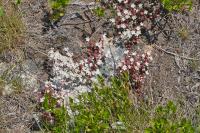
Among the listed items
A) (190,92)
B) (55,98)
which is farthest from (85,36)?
(190,92)

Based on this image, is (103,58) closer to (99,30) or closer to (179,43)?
(99,30)

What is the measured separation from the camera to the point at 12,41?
5566mm

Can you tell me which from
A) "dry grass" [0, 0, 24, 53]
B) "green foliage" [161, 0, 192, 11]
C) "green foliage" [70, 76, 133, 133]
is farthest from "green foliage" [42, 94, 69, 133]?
"green foliage" [161, 0, 192, 11]

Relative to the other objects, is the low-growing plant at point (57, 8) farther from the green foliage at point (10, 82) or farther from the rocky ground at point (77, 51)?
the green foliage at point (10, 82)

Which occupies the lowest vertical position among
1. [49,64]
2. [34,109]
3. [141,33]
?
[34,109]

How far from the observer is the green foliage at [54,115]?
16.1ft

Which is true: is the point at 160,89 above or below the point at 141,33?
below

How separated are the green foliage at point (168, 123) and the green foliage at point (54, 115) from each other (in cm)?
90

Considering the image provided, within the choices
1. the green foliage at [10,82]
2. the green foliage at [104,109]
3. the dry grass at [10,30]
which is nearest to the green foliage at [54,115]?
the green foliage at [104,109]

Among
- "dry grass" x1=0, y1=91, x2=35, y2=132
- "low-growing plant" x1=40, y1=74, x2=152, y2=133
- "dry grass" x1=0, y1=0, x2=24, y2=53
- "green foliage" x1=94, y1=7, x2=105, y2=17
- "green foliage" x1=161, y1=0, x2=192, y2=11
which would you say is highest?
"green foliage" x1=161, y1=0, x2=192, y2=11

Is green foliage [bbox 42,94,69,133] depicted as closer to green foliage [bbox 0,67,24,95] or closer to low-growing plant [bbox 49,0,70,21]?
green foliage [bbox 0,67,24,95]

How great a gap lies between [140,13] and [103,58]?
695 millimetres

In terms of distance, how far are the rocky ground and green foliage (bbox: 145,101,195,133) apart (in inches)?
13.2

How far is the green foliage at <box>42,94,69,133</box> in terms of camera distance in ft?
16.1
